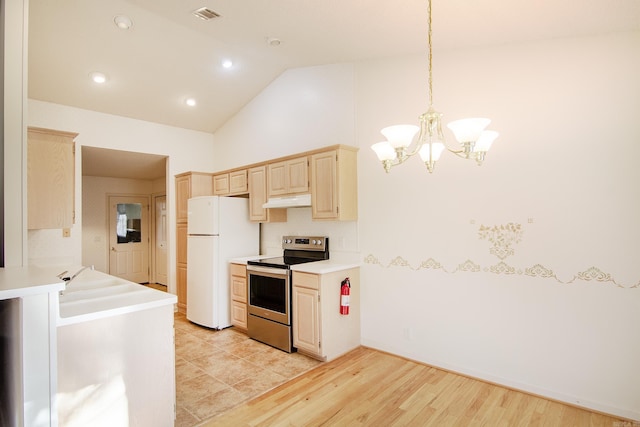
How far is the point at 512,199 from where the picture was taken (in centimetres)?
271

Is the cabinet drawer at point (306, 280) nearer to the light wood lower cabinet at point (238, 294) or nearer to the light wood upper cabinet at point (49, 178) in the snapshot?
the light wood lower cabinet at point (238, 294)

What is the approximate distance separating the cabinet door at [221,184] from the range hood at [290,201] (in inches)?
43.6

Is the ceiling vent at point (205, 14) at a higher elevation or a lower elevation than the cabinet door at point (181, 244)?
higher

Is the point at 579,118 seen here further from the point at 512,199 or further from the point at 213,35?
the point at 213,35

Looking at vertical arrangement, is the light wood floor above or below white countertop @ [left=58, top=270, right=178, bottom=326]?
below

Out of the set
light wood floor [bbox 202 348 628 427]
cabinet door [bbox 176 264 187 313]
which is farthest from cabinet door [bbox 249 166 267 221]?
light wood floor [bbox 202 348 628 427]

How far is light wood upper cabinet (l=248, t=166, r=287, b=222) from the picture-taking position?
4301 millimetres

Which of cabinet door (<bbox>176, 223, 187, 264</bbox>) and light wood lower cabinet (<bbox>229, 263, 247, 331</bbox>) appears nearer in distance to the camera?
light wood lower cabinet (<bbox>229, 263, 247, 331</bbox>)

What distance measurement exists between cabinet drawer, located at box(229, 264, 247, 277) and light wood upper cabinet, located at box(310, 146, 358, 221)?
1208 millimetres

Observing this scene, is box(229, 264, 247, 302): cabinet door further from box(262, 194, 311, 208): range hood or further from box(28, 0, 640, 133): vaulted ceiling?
box(28, 0, 640, 133): vaulted ceiling

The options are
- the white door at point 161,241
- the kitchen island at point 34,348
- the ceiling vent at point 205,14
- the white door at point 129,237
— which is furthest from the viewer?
the white door at point 161,241

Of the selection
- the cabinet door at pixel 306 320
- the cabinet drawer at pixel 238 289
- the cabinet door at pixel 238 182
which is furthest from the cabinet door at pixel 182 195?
the cabinet door at pixel 306 320

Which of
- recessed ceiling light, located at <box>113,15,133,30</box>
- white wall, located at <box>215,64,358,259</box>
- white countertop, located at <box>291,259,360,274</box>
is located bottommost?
white countertop, located at <box>291,259,360,274</box>

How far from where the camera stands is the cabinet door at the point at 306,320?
10.7 ft
